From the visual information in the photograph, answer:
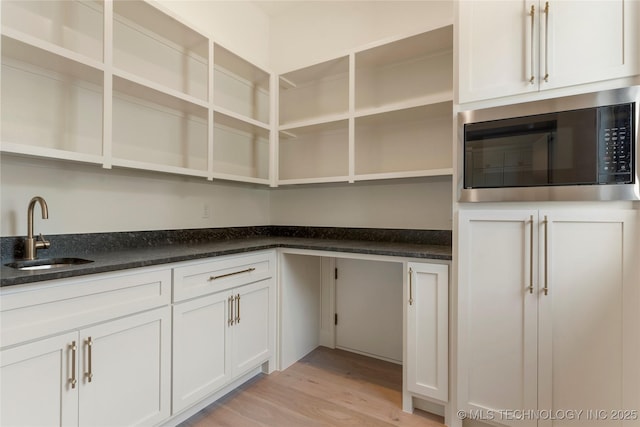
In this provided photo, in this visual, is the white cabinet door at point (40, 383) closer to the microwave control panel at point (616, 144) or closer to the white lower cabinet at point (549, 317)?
the white lower cabinet at point (549, 317)

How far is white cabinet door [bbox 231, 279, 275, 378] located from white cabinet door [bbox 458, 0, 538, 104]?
170 cm

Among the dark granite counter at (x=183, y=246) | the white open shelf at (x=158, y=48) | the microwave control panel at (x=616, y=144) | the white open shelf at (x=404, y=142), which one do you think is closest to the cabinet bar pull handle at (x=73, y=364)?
the dark granite counter at (x=183, y=246)

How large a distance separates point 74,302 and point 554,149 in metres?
2.16

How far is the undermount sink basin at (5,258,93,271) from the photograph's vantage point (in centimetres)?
140

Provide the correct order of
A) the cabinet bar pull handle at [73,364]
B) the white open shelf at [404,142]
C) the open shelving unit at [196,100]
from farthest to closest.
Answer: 1. the white open shelf at [404,142]
2. the open shelving unit at [196,100]
3. the cabinet bar pull handle at [73,364]

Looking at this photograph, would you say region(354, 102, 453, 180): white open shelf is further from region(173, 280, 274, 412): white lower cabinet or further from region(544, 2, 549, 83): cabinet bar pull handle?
region(173, 280, 274, 412): white lower cabinet

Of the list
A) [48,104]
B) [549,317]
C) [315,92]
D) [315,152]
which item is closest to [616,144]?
[549,317]

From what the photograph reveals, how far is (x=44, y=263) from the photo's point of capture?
1517 mm

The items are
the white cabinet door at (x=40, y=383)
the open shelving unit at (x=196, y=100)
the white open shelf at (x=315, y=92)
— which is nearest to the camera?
the white cabinet door at (x=40, y=383)

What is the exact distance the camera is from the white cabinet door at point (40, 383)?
1.05m

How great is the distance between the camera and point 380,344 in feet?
8.18

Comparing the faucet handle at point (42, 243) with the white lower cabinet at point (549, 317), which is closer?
the white lower cabinet at point (549, 317)

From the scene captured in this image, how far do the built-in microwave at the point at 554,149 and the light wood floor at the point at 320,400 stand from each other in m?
1.34

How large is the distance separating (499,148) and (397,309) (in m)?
1.43
